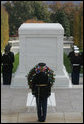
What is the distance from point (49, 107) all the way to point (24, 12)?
37.4 meters

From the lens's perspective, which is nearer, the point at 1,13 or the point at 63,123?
the point at 63,123

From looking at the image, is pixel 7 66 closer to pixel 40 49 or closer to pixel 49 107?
pixel 40 49

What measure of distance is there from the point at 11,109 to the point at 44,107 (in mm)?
1472

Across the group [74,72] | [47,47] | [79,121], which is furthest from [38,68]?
[74,72]

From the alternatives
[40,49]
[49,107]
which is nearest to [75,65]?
[40,49]

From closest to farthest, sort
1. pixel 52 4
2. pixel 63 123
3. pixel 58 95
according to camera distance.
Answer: pixel 63 123, pixel 58 95, pixel 52 4

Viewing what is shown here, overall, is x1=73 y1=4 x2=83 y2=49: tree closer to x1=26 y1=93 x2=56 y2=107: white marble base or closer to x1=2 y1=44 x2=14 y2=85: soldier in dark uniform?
x1=2 y1=44 x2=14 y2=85: soldier in dark uniform

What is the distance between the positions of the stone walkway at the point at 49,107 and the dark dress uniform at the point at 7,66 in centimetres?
61

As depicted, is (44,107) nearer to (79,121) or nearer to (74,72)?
(79,121)

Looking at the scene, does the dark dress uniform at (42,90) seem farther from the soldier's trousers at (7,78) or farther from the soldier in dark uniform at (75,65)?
the soldier in dark uniform at (75,65)

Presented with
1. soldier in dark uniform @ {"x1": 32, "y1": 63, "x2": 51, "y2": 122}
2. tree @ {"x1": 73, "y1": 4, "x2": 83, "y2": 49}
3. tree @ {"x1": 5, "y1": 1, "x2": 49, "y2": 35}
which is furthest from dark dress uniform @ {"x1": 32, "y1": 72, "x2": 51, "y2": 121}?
tree @ {"x1": 5, "y1": 1, "x2": 49, "y2": 35}

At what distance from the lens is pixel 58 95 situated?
10.6 metres

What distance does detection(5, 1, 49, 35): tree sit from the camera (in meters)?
44.2

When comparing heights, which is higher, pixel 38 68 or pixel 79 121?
pixel 38 68
